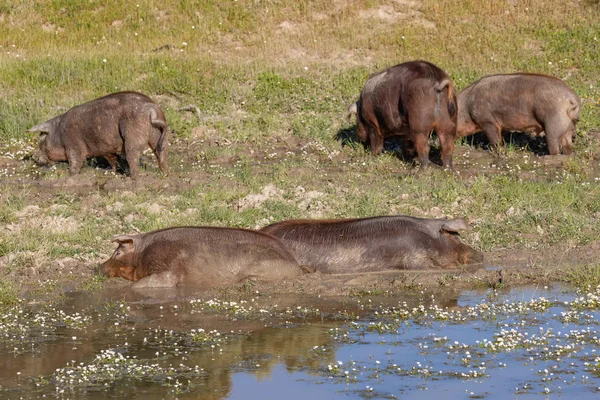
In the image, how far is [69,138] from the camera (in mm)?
15328

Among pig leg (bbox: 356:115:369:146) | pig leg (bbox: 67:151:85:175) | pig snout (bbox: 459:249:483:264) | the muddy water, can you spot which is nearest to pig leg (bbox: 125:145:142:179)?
pig leg (bbox: 67:151:85:175)

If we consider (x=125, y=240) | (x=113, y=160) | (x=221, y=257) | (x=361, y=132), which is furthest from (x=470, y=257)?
(x=113, y=160)

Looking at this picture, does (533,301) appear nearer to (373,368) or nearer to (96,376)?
(373,368)

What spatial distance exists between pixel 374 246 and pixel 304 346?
7.88 feet

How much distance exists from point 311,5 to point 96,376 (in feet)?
53.0

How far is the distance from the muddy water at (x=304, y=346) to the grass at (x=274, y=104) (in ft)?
6.11

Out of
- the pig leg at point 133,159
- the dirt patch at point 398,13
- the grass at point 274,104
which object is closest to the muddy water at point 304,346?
the grass at point 274,104

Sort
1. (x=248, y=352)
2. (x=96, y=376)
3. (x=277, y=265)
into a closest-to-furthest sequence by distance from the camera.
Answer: (x=96, y=376)
(x=248, y=352)
(x=277, y=265)

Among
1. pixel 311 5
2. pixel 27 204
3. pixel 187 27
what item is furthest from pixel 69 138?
pixel 311 5

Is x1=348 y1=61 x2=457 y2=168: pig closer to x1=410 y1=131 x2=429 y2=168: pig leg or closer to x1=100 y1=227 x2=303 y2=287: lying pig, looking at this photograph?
x1=410 y1=131 x2=429 y2=168: pig leg

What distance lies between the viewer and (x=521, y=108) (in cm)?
1602

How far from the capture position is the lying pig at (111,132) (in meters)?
14.7

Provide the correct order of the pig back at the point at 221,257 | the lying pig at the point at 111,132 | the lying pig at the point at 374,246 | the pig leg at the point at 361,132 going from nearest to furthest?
the pig back at the point at 221,257 → the lying pig at the point at 374,246 → the lying pig at the point at 111,132 → the pig leg at the point at 361,132

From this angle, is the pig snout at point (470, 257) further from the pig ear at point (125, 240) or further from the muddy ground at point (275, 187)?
the pig ear at point (125, 240)
